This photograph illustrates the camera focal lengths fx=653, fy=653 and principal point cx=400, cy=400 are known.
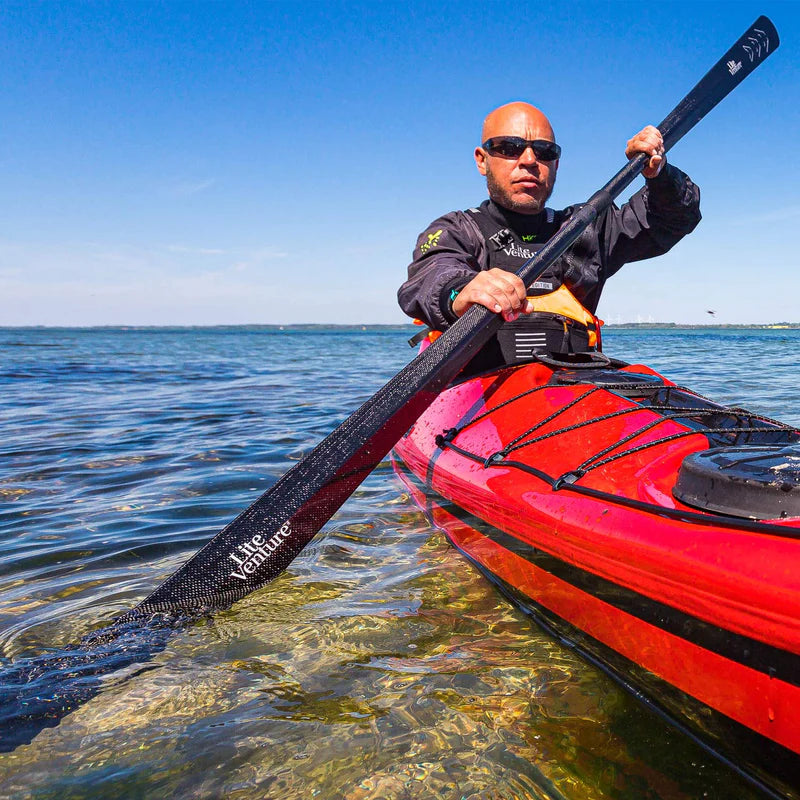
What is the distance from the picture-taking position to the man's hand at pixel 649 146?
330 cm

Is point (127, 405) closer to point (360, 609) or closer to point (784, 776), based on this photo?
point (360, 609)

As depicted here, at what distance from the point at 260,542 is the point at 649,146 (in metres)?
2.68

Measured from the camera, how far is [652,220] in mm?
3867

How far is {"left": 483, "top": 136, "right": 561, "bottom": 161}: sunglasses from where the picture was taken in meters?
3.70

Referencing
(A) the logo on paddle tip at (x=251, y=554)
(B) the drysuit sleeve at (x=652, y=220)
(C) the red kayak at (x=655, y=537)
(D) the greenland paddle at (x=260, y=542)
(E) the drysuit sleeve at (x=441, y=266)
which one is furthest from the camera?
(B) the drysuit sleeve at (x=652, y=220)

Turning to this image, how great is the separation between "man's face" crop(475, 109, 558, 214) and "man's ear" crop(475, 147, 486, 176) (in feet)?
0.34

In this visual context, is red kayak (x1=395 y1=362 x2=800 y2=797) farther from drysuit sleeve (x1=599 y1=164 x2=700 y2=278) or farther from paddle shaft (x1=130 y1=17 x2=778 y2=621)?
drysuit sleeve (x1=599 y1=164 x2=700 y2=278)

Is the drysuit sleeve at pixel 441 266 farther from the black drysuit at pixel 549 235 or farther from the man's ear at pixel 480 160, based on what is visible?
the man's ear at pixel 480 160

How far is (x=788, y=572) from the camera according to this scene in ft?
4.66

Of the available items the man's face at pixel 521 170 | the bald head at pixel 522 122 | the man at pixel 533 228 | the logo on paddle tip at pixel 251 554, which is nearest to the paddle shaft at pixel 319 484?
the logo on paddle tip at pixel 251 554

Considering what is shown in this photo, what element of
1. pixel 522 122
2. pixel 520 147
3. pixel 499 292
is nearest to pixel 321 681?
pixel 499 292

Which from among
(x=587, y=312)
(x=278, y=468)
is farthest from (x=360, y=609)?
(x=278, y=468)

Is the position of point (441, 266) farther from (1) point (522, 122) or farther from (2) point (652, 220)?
(2) point (652, 220)

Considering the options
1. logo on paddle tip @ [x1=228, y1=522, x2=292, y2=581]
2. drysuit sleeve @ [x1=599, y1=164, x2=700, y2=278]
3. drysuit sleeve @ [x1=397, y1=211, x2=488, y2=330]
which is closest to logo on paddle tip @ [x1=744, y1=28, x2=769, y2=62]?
drysuit sleeve @ [x1=599, y1=164, x2=700, y2=278]
